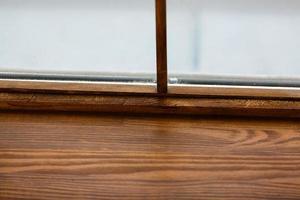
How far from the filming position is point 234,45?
921mm

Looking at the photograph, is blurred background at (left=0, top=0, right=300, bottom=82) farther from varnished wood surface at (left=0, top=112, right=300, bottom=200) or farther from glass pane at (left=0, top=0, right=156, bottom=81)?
varnished wood surface at (left=0, top=112, right=300, bottom=200)

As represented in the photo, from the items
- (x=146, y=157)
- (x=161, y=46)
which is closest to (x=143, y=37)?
(x=161, y=46)

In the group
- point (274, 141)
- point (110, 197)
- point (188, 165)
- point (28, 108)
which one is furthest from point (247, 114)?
point (28, 108)

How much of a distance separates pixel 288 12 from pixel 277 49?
0.08m

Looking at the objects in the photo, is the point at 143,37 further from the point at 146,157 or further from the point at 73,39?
the point at 146,157

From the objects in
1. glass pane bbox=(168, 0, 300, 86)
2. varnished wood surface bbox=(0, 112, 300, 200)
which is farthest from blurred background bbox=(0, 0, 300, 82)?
varnished wood surface bbox=(0, 112, 300, 200)

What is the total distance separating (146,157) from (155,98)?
0.48 feet

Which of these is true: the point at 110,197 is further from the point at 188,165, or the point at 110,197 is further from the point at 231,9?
the point at 231,9

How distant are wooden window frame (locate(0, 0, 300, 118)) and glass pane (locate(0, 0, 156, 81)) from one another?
5cm

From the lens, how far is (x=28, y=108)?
890 mm

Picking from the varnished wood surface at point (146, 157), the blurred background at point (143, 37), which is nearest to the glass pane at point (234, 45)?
the blurred background at point (143, 37)

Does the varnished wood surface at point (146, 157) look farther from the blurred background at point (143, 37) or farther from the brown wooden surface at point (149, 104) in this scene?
the blurred background at point (143, 37)

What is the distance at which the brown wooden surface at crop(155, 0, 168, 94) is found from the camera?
772 mm

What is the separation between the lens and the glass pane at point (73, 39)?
0.92 metres
